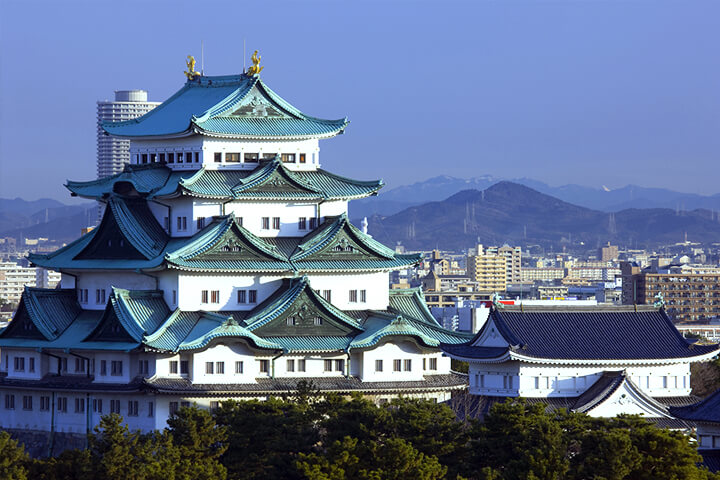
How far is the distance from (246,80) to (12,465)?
95.0ft

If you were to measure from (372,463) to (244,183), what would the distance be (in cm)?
2387

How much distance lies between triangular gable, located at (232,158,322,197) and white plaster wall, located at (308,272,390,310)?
3.96 meters

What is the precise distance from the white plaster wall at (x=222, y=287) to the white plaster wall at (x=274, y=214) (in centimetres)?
275

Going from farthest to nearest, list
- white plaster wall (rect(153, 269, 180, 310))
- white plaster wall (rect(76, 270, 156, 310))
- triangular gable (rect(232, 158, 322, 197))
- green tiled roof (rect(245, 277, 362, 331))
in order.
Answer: triangular gable (rect(232, 158, 322, 197)), white plaster wall (rect(76, 270, 156, 310)), white plaster wall (rect(153, 269, 180, 310)), green tiled roof (rect(245, 277, 362, 331))

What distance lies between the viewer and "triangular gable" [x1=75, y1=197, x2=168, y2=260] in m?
78.3

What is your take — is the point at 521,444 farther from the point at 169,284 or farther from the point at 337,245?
the point at 169,284

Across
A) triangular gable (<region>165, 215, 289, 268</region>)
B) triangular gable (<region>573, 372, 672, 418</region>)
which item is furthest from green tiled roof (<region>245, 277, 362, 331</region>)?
triangular gable (<region>573, 372, 672, 418</region>)

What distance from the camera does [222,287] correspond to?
254ft

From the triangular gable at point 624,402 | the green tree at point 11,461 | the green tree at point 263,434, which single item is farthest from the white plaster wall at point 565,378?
the green tree at point 11,461

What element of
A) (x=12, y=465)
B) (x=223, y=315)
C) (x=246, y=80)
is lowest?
(x=12, y=465)

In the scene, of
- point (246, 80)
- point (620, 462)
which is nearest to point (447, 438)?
point (620, 462)

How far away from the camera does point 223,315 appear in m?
76.1

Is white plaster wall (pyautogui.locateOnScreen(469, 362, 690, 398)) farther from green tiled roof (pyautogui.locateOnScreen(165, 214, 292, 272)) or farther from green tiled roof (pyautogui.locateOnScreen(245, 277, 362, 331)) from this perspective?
green tiled roof (pyautogui.locateOnScreen(165, 214, 292, 272))

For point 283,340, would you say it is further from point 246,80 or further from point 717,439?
point 717,439
